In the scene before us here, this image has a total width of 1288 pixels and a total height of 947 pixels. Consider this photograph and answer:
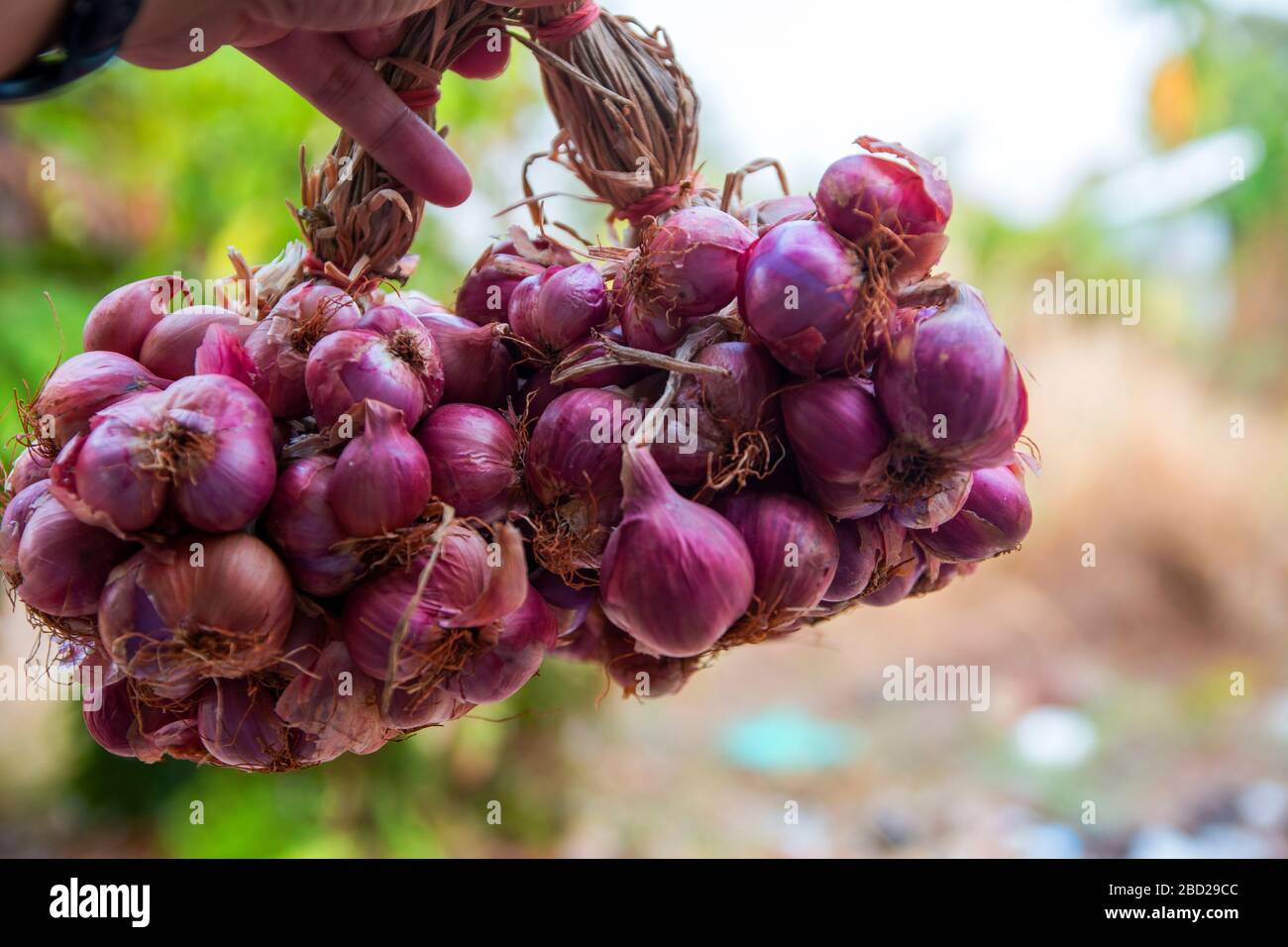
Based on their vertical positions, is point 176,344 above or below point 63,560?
above

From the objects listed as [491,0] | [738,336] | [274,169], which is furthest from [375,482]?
[274,169]

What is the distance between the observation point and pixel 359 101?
0.64m

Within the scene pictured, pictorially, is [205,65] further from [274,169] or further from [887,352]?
[887,352]

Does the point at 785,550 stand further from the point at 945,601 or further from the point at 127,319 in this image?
the point at 945,601

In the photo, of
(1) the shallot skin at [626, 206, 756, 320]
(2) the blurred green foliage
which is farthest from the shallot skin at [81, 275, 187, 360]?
(2) the blurred green foliage

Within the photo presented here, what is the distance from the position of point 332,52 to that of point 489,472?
13.2 inches

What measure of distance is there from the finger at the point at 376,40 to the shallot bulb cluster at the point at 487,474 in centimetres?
19

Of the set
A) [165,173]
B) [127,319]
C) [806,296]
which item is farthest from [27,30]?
[165,173]

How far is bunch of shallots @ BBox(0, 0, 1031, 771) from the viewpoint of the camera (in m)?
0.49

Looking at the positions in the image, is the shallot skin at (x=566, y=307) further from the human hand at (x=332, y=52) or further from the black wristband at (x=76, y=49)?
the black wristband at (x=76, y=49)

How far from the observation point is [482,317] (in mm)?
663

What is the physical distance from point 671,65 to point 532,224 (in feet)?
0.54

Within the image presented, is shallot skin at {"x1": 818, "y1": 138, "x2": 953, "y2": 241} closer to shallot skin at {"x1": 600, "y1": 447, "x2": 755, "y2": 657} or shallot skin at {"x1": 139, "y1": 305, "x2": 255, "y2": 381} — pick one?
shallot skin at {"x1": 600, "y1": 447, "x2": 755, "y2": 657}

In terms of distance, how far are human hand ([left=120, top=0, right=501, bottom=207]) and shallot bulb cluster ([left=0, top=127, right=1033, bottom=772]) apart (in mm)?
125
